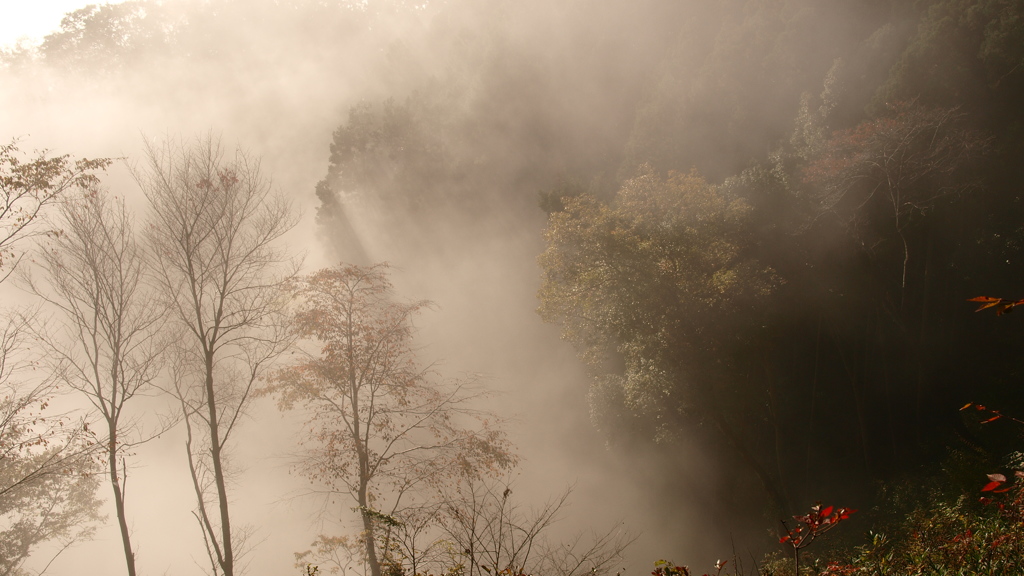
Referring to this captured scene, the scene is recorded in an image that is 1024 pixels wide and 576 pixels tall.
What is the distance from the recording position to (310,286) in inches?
294

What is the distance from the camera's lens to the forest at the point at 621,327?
650cm

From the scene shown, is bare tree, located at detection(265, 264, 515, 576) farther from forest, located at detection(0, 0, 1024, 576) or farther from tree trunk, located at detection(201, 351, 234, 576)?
tree trunk, located at detection(201, 351, 234, 576)

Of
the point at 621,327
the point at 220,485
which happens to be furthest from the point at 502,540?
the point at 621,327

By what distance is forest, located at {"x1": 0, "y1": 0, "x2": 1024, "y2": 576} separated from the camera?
21.3 feet

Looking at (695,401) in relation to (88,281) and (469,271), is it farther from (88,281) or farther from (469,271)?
(469,271)

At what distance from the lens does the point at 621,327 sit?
362 inches

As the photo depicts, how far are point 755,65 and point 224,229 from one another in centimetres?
1083

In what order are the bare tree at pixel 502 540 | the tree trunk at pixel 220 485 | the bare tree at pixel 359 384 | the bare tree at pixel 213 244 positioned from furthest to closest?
the bare tree at pixel 359 384
the bare tree at pixel 213 244
the tree trunk at pixel 220 485
the bare tree at pixel 502 540

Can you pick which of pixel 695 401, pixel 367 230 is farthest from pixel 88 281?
pixel 367 230

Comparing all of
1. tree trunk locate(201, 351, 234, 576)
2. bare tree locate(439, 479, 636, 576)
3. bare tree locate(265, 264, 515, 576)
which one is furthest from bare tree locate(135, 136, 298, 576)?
bare tree locate(439, 479, 636, 576)

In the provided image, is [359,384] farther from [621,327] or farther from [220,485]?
[621,327]

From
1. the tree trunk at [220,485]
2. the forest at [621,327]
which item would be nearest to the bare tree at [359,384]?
the forest at [621,327]

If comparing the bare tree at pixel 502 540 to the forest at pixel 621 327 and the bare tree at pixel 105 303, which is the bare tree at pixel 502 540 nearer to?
the forest at pixel 621 327

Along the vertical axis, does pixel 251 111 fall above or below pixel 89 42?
below
